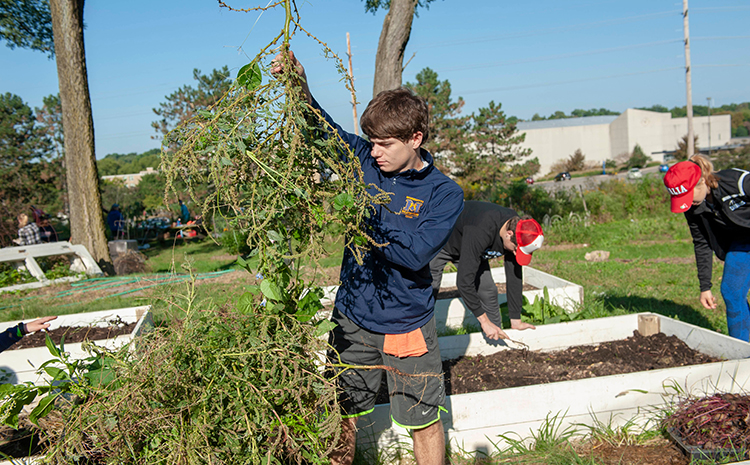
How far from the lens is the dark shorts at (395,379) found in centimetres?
203

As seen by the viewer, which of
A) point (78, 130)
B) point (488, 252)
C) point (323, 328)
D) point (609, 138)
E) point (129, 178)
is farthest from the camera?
point (609, 138)

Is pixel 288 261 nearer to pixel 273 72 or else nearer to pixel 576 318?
pixel 273 72

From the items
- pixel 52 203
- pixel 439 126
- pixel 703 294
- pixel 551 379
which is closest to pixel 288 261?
pixel 551 379

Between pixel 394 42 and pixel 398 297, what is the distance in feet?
16.9

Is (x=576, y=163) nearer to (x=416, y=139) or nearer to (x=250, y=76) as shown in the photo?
(x=416, y=139)

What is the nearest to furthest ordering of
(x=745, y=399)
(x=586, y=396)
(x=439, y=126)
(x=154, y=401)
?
(x=154, y=401) < (x=745, y=399) < (x=586, y=396) < (x=439, y=126)

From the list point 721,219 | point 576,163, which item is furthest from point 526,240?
point 576,163

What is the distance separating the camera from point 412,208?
78.3 inches

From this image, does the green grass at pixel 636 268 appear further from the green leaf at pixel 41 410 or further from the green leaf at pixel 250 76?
the green leaf at pixel 41 410

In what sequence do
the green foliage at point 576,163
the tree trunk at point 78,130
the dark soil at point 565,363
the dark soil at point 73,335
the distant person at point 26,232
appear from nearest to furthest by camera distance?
the dark soil at point 565,363
the dark soil at point 73,335
the tree trunk at point 78,130
the distant person at point 26,232
the green foliage at point 576,163

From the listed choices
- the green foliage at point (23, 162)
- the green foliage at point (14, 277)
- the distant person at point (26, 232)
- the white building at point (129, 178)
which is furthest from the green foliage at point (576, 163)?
the green foliage at point (14, 277)

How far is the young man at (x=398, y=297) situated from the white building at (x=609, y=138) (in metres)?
55.6

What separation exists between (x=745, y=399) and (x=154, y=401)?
3.09 m

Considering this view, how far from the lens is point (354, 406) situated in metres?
2.10
